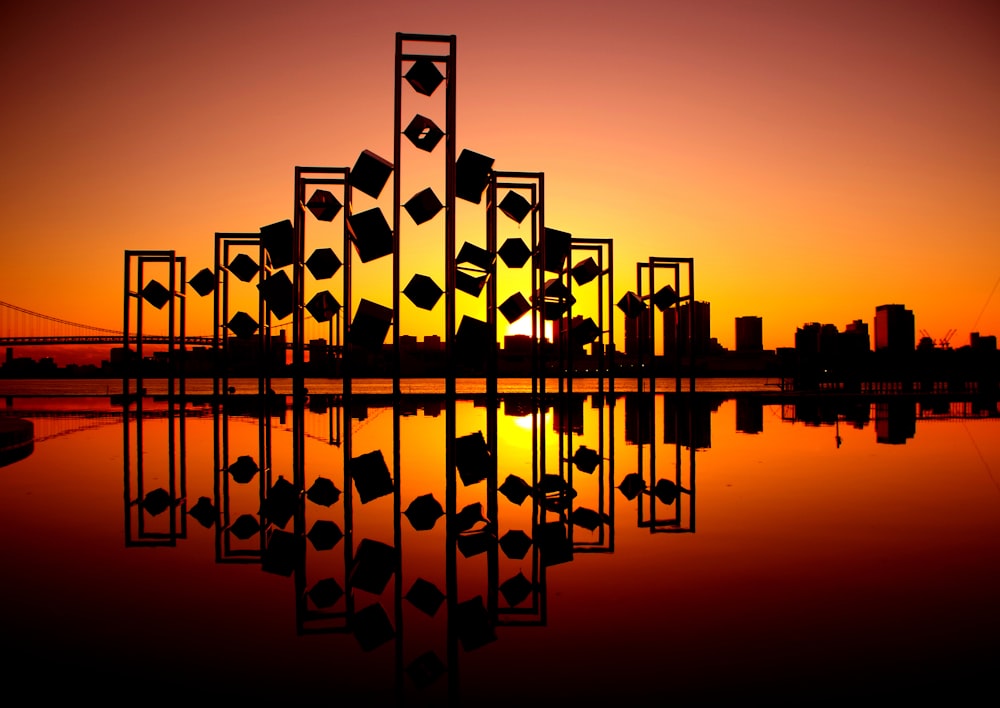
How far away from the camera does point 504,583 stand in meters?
3.12

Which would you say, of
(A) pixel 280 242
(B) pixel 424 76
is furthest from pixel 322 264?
(B) pixel 424 76

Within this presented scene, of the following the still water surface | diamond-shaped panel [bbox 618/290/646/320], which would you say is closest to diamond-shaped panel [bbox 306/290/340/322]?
the still water surface

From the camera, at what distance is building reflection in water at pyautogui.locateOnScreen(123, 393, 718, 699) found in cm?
270

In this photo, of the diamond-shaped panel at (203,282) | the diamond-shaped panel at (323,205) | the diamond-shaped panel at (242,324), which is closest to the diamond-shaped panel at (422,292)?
the diamond-shaped panel at (323,205)

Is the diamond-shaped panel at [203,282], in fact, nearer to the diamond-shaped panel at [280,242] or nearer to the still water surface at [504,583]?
the diamond-shaped panel at [280,242]

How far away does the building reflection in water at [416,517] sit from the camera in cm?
270

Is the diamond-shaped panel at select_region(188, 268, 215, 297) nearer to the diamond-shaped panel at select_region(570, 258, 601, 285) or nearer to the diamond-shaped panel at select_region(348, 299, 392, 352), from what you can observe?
the diamond-shaped panel at select_region(570, 258, 601, 285)

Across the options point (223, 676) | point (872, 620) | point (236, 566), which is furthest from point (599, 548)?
point (223, 676)

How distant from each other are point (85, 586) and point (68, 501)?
96.7 inches

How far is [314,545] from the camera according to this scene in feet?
12.5

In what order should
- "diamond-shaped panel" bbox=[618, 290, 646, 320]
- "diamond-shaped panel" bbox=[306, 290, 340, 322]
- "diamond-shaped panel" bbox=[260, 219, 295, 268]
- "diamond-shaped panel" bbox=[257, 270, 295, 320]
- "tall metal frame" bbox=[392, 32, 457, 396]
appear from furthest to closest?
"diamond-shaped panel" bbox=[618, 290, 646, 320] < "diamond-shaped panel" bbox=[306, 290, 340, 322] < "diamond-shaped panel" bbox=[257, 270, 295, 320] < "diamond-shaped panel" bbox=[260, 219, 295, 268] < "tall metal frame" bbox=[392, 32, 457, 396]

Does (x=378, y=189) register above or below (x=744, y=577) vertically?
above

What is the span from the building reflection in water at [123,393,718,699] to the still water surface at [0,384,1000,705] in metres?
0.02

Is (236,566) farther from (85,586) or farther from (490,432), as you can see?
(490,432)
